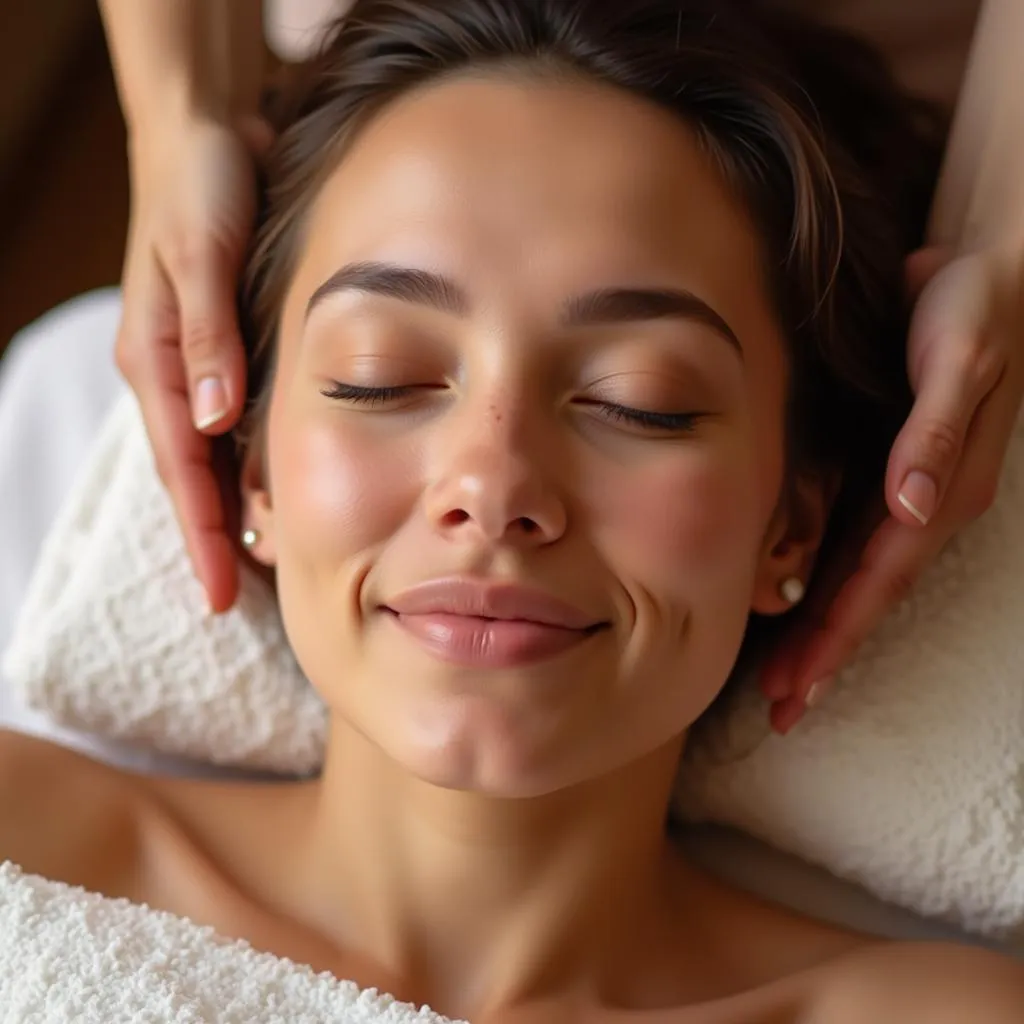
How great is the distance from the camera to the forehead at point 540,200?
974mm

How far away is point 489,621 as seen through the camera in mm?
950

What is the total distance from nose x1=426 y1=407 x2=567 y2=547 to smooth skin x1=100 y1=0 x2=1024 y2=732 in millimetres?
283

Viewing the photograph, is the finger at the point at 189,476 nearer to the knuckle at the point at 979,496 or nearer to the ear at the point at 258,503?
the ear at the point at 258,503

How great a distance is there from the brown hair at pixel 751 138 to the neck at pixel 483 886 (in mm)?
341

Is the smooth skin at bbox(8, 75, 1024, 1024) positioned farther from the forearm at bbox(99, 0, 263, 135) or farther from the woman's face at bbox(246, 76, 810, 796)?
the forearm at bbox(99, 0, 263, 135)

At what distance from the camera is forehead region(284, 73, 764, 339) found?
3.20 ft

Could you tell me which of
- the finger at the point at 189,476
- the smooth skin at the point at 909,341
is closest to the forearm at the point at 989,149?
the smooth skin at the point at 909,341

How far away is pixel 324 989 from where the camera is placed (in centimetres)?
104

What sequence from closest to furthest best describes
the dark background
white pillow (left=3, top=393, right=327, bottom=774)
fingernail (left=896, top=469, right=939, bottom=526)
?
fingernail (left=896, top=469, right=939, bottom=526)
white pillow (left=3, top=393, right=327, bottom=774)
the dark background

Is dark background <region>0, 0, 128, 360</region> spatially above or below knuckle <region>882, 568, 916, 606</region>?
below

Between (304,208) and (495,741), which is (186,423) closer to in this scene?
(304,208)

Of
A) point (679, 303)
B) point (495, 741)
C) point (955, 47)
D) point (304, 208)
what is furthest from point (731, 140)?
point (955, 47)

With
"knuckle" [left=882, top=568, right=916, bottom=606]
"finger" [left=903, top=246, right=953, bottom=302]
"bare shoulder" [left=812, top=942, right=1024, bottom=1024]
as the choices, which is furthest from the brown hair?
"bare shoulder" [left=812, top=942, right=1024, bottom=1024]

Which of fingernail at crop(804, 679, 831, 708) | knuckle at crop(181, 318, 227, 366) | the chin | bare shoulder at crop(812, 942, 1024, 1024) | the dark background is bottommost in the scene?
the dark background
